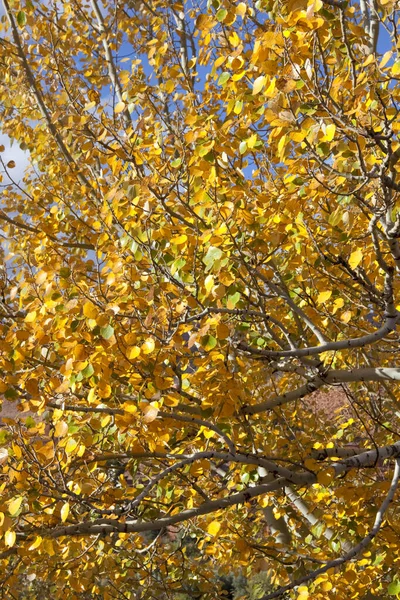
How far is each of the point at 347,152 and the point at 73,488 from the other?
89.9 inches

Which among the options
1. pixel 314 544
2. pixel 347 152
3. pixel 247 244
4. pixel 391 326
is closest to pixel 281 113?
pixel 347 152

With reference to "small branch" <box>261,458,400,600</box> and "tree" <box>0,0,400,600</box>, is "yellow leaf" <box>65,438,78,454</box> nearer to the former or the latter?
"tree" <box>0,0,400,600</box>

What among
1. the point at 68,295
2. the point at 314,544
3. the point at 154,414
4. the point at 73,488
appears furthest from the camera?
the point at 314,544

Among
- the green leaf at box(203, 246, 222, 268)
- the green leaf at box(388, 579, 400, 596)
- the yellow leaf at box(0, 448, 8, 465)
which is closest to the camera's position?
the green leaf at box(203, 246, 222, 268)

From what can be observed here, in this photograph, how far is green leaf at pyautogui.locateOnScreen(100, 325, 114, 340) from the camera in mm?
2080

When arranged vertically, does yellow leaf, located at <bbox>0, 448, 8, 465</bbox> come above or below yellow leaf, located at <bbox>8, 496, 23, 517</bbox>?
above

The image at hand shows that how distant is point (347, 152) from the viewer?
215cm

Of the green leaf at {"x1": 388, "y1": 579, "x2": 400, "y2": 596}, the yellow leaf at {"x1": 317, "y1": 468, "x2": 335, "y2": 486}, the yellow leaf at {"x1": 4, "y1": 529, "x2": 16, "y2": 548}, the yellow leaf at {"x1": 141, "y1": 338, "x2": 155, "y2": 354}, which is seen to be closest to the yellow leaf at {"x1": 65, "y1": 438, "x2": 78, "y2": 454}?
the yellow leaf at {"x1": 4, "y1": 529, "x2": 16, "y2": 548}

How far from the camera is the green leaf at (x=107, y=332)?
81.9 inches

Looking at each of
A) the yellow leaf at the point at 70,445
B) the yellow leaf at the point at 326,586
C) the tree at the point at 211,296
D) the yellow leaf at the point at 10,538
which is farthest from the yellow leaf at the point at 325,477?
the yellow leaf at the point at 10,538

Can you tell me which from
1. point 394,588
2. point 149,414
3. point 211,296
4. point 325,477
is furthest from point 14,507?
point 394,588

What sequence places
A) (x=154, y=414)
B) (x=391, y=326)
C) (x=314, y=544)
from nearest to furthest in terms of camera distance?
(x=154, y=414), (x=391, y=326), (x=314, y=544)

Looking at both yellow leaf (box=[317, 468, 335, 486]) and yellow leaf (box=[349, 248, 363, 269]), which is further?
yellow leaf (box=[317, 468, 335, 486])

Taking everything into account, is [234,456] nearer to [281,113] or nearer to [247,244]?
[247,244]
